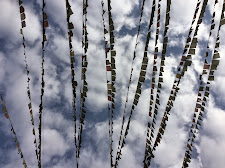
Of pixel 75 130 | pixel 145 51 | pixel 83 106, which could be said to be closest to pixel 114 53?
pixel 145 51

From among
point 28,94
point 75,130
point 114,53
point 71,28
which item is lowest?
point 75,130

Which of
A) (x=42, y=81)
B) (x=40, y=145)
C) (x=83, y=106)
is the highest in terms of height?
(x=42, y=81)

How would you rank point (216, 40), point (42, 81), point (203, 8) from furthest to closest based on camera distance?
point (42, 81)
point (216, 40)
point (203, 8)

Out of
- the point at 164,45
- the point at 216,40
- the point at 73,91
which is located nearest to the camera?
the point at 216,40

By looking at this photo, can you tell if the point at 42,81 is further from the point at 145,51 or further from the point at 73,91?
the point at 145,51

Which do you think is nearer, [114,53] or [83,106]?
[114,53]

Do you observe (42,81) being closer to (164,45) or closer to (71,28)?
(71,28)

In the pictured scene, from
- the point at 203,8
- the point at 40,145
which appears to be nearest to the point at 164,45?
the point at 203,8

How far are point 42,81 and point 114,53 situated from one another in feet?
12.4

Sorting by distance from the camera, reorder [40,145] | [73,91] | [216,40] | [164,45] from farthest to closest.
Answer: [40,145]
[73,91]
[164,45]
[216,40]

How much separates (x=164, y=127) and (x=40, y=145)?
6598 mm

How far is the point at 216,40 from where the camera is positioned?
618cm

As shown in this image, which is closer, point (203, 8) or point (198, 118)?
point (203, 8)

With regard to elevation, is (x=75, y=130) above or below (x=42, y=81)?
below
